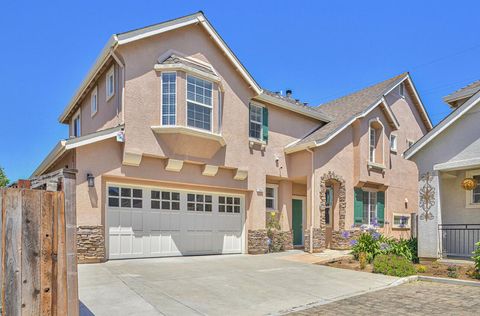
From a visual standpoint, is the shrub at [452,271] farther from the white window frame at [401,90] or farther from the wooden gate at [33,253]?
the white window frame at [401,90]

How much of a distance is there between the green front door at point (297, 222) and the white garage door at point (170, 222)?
3332 millimetres

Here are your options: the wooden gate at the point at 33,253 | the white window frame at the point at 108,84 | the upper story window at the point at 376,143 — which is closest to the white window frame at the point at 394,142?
the upper story window at the point at 376,143

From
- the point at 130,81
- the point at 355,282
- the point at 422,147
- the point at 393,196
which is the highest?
the point at 130,81

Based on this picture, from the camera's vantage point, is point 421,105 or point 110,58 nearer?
point 110,58

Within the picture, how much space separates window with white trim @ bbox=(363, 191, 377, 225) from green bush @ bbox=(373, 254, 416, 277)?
25.6 feet

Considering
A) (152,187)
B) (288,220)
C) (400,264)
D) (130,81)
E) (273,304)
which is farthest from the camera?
(288,220)

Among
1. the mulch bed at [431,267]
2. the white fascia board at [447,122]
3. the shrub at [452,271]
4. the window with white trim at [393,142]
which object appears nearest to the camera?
the shrub at [452,271]

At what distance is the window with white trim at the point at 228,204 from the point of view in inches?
602

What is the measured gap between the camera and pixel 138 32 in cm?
1249

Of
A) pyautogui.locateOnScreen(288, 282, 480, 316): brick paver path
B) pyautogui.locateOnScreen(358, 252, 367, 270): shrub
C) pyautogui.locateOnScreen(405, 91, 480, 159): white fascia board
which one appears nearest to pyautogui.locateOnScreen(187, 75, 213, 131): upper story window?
pyautogui.locateOnScreen(358, 252, 367, 270): shrub

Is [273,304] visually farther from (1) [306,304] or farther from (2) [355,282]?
(2) [355,282]

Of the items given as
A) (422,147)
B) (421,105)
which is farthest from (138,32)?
(421,105)

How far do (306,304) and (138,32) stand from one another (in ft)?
32.7

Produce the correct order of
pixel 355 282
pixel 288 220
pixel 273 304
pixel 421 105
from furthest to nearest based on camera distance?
pixel 421 105, pixel 288 220, pixel 355 282, pixel 273 304
